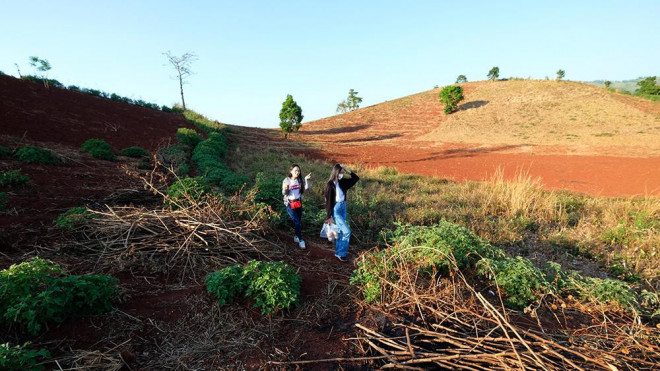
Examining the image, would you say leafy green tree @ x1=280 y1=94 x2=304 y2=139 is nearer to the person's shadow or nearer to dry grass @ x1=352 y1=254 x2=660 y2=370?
the person's shadow

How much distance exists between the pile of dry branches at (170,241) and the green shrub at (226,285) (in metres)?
0.55

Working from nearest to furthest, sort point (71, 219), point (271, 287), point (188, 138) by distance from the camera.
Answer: point (271, 287) → point (71, 219) → point (188, 138)

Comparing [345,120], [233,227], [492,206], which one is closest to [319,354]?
[233,227]

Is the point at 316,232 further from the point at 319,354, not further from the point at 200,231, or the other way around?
the point at 319,354

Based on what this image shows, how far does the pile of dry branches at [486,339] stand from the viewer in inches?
87.1

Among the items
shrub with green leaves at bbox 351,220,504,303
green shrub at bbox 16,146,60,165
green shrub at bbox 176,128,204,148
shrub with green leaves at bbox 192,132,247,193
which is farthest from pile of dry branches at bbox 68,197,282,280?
green shrub at bbox 176,128,204,148

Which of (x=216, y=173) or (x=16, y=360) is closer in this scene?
(x=16, y=360)

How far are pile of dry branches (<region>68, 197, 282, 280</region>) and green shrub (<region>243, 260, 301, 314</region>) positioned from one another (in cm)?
91

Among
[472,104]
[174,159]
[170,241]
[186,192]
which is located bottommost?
[170,241]

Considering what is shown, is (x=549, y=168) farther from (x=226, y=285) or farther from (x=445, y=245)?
(x=226, y=285)

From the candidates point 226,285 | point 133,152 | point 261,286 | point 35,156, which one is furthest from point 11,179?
point 261,286

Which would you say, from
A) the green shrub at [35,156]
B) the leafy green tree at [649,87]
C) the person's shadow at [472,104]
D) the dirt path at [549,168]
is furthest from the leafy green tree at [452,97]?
the green shrub at [35,156]

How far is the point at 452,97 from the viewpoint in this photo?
40.6m

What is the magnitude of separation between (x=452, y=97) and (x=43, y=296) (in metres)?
44.7
